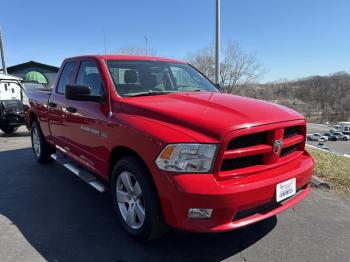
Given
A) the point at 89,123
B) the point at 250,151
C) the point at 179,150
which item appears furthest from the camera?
the point at 89,123

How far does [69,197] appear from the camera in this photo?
4.71 metres

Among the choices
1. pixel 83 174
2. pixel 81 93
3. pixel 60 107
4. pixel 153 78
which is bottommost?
pixel 83 174

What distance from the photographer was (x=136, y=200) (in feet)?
11.0

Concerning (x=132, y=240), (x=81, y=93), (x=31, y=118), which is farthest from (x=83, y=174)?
(x=31, y=118)

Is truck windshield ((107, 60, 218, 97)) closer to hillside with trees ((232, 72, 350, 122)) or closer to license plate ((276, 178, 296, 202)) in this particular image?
license plate ((276, 178, 296, 202))

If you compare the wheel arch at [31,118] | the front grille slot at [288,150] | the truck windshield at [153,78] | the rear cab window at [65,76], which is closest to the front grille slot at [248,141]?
the front grille slot at [288,150]

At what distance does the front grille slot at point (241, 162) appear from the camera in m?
2.85

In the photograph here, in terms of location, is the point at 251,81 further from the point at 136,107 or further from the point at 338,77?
the point at 338,77

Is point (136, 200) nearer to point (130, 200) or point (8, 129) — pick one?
point (130, 200)

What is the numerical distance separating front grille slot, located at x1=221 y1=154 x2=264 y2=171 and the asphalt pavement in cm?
89

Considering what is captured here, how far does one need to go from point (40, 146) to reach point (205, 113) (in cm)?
441

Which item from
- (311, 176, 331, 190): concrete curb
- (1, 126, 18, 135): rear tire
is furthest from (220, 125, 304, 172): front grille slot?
(1, 126, 18, 135): rear tire

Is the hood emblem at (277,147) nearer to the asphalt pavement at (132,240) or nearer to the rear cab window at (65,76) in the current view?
the asphalt pavement at (132,240)

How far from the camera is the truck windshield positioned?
13.1 feet
